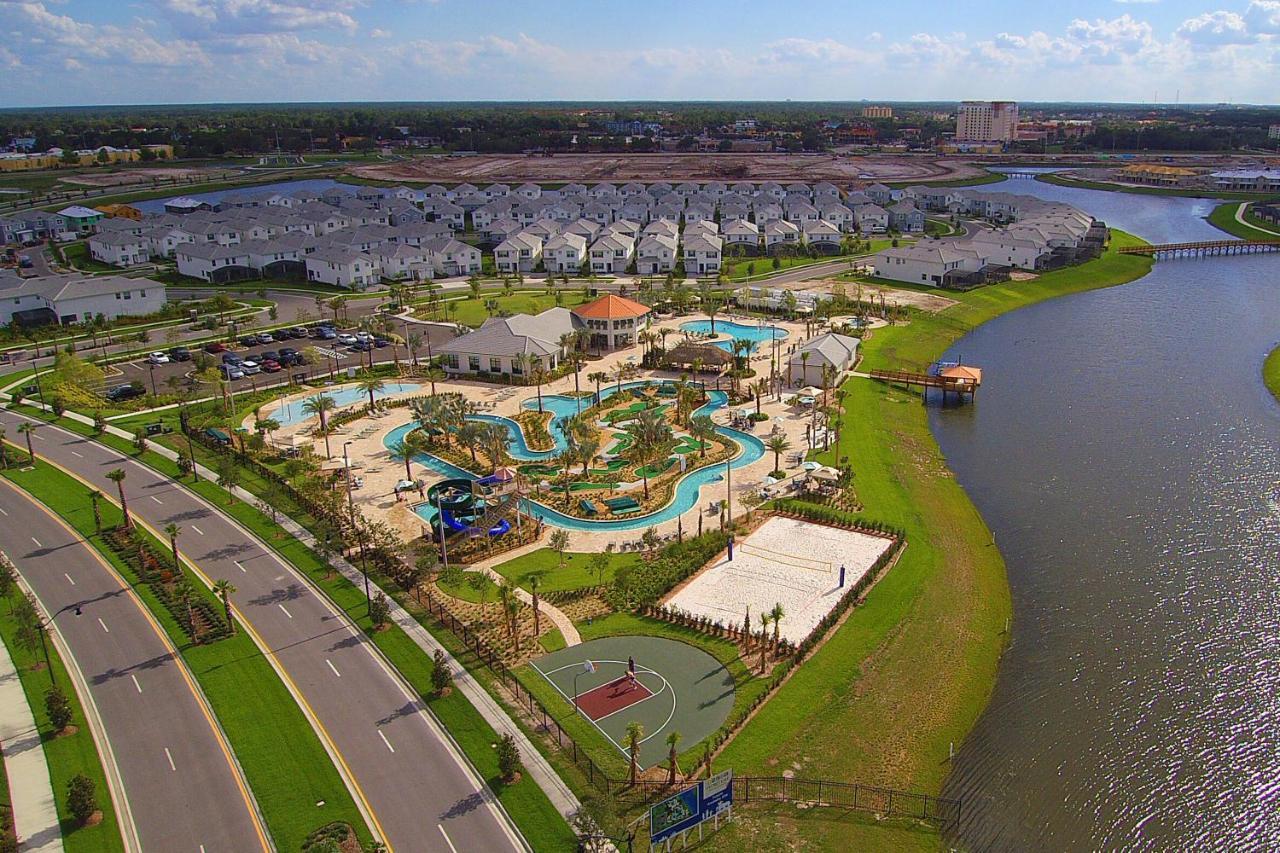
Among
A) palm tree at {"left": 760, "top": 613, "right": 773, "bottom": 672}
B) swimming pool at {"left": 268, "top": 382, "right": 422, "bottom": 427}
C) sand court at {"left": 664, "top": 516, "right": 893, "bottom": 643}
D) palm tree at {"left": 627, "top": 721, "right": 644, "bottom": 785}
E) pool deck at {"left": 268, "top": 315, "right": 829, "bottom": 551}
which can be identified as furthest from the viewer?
swimming pool at {"left": 268, "top": 382, "right": 422, "bottom": 427}

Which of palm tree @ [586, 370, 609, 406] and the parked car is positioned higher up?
palm tree @ [586, 370, 609, 406]

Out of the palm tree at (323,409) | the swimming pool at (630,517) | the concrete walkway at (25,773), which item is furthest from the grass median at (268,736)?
the palm tree at (323,409)

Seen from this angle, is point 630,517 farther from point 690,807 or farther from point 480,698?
point 690,807

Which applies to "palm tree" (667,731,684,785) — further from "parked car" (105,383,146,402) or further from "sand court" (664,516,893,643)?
"parked car" (105,383,146,402)

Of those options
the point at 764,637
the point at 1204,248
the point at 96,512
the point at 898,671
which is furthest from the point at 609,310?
the point at 1204,248

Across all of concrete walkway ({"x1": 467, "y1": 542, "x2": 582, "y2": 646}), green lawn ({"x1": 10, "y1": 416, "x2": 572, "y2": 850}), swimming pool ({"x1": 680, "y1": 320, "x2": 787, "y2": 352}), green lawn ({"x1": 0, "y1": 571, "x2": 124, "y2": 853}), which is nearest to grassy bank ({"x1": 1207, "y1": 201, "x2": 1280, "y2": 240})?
swimming pool ({"x1": 680, "y1": 320, "x2": 787, "y2": 352})

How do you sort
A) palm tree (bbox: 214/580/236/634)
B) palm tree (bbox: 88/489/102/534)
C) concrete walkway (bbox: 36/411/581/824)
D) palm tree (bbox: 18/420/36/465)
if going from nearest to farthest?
1. concrete walkway (bbox: 36/411/581/824)
2. palm tree (bbox: 214/580/236/634)
3. palm tree (bbox: 88/489/102/534)
4. palm tree (bbox: 18/420/36/465)

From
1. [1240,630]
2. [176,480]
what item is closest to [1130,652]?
[1240,630]
